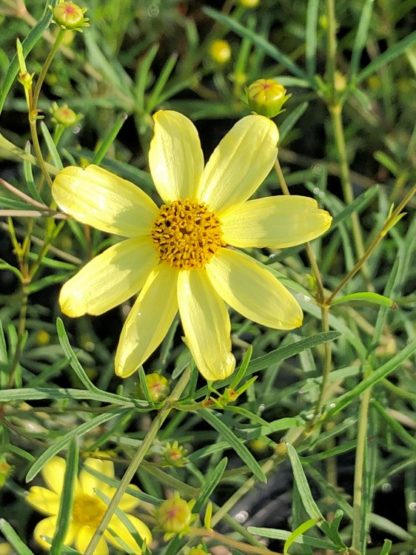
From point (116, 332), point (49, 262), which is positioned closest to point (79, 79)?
point (116, 332)

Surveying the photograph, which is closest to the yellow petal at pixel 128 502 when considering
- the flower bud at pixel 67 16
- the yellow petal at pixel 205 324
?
the yellow petal at pixel 205 324

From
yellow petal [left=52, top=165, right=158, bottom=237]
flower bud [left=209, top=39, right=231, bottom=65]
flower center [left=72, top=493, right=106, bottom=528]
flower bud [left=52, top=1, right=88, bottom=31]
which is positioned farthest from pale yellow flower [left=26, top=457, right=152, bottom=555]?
flower bud [left=209, top=39, right=231, bottom=65]

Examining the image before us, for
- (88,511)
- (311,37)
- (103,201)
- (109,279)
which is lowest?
(88,511)

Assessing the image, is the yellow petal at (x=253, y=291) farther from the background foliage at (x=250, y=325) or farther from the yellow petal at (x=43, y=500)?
the yellow petal at (x=43, y=500)

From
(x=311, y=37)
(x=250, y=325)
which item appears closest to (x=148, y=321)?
(x=250, y=325)

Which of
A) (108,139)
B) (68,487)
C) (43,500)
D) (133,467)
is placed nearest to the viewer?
(68,487)

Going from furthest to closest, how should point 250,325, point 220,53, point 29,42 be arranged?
point 220,53
point 250,325
point 29,42

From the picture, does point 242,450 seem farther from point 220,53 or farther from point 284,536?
point 220,53
